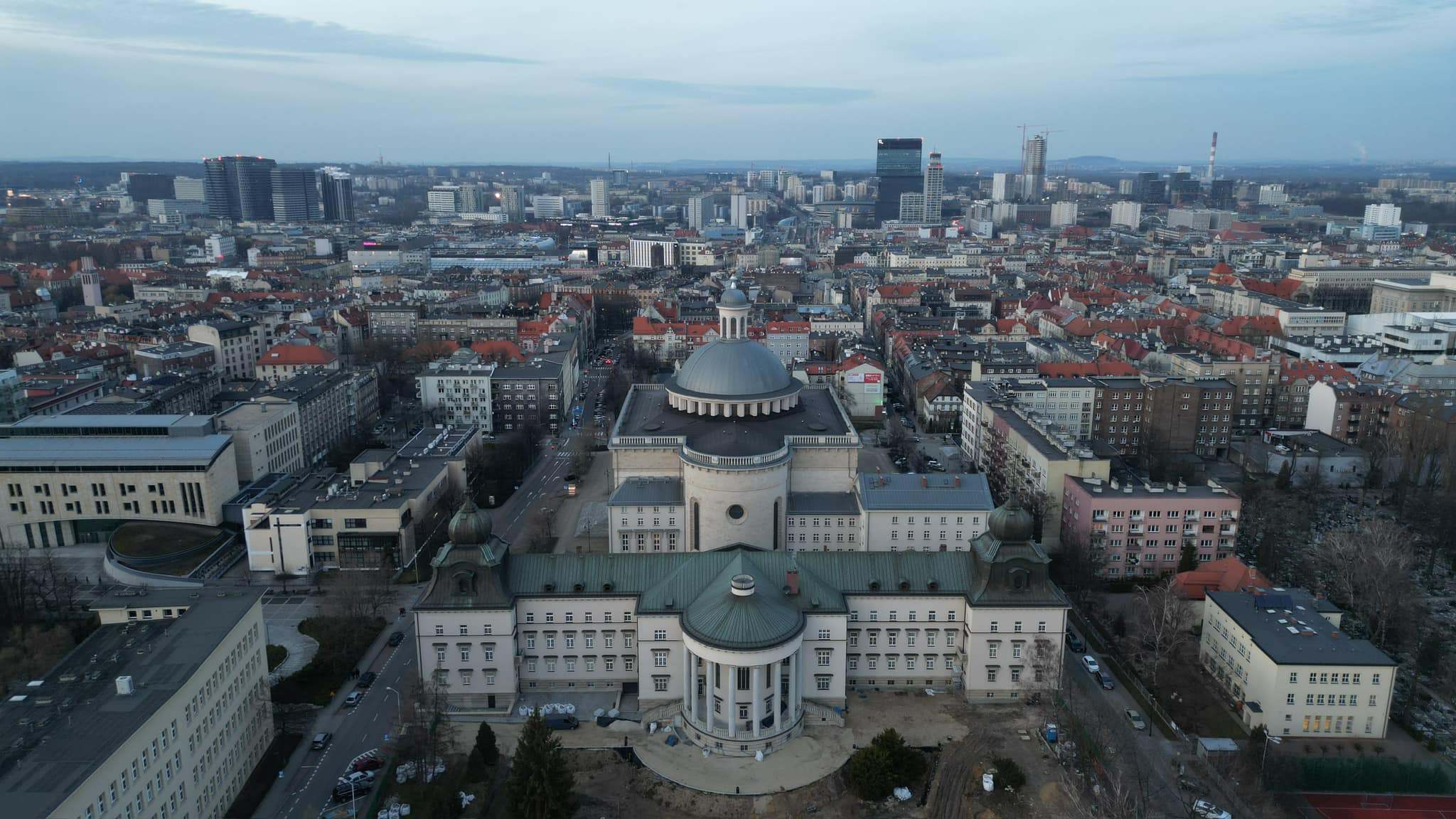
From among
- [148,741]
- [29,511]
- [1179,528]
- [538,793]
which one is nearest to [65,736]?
[148,741]

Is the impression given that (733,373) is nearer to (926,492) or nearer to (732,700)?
(926,492)

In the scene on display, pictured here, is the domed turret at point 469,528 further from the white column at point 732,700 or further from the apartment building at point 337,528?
the apartment building at point 337,528

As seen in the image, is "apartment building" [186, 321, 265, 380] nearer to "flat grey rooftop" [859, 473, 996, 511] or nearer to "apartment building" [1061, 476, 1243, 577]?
"flat grey rooftop" [859, 473, 996, 511]

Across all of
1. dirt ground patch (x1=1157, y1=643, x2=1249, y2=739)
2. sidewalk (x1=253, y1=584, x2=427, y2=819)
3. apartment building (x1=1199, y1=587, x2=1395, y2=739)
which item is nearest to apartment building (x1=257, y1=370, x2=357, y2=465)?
sidewalk (x1=253, y1=584, x2=427, y2=819)

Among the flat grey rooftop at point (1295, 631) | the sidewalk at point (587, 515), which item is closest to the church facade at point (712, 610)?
the flat grey rooftop at point (1295, 631)

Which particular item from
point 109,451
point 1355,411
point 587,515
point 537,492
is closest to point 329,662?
point 587,515

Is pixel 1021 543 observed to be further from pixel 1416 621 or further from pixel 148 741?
pixel 148 741
